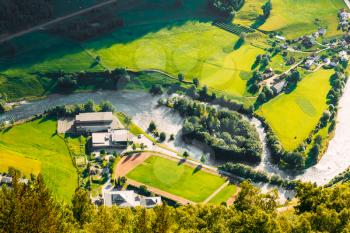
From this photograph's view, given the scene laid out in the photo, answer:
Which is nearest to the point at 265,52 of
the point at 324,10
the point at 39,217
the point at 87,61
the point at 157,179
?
the point at 324,10

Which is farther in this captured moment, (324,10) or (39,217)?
(324,10)

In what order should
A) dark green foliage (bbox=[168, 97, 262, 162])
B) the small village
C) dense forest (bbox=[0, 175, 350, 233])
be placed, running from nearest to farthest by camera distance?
dense forest (bbox=[0, 175, 350, 233])
dark green foliage (bbox=[168, 97, 262, 162])
the small village

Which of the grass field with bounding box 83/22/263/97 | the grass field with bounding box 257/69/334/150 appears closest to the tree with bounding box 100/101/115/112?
the grass field with bounding box 83/22/263/97

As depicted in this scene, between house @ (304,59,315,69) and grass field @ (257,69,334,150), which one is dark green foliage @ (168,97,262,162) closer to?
grass field @ (257,69,334,150)

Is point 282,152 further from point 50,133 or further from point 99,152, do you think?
point 50,133

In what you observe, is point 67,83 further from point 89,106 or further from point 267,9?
point 267,9

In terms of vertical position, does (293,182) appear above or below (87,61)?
below

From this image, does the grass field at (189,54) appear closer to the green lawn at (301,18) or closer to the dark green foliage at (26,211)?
the green lawn at (301,18)
